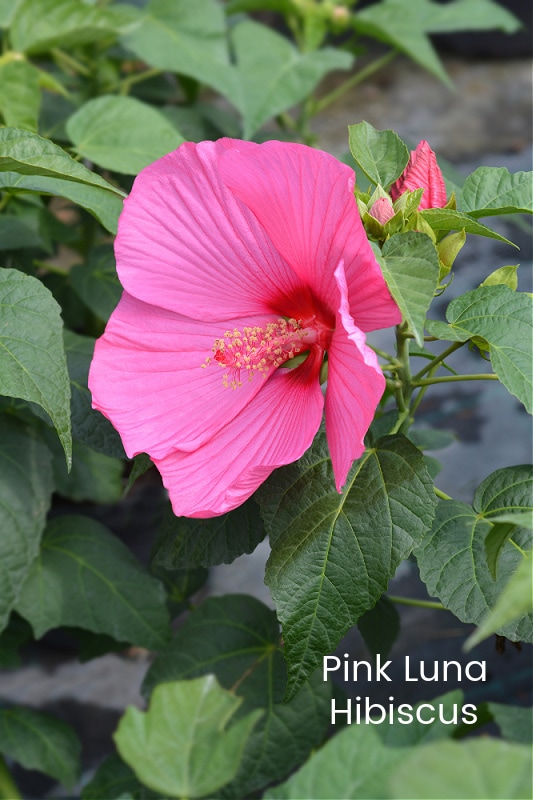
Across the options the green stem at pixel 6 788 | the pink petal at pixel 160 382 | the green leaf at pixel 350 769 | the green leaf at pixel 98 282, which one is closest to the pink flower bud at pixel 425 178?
the pink petal at pixel 160 382

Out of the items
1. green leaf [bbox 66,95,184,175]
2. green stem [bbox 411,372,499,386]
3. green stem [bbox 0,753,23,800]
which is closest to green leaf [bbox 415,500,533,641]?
green stem [bbox 411,372,499,386]

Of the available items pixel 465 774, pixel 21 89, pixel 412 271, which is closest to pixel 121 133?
pixel 21 89

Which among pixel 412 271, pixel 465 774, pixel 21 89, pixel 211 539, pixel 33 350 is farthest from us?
pixel 21 89

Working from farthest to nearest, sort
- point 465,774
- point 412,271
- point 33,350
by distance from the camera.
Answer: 1. point 33,350
2. point 412,271
3. point 465,774

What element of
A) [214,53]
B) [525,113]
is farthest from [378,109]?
[214,53]

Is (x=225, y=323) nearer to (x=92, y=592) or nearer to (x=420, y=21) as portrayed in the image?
(x=92, y=592)

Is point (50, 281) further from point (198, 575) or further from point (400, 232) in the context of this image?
point (400, 232)

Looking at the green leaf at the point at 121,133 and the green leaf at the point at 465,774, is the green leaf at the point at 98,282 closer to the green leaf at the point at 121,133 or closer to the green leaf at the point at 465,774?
the green leaf at the point at 121,133
